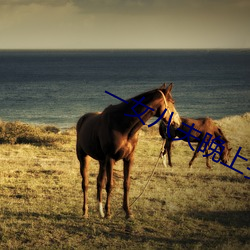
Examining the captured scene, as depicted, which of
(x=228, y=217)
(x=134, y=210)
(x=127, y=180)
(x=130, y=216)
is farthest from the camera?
(x=134, y=210)

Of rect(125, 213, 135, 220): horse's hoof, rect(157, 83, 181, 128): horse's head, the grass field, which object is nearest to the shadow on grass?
the grass field

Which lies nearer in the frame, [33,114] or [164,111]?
[164,111]

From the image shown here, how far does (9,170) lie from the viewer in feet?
48.5

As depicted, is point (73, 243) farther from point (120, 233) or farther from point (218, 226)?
point (218, 226)

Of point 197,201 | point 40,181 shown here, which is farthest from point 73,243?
point 40,181

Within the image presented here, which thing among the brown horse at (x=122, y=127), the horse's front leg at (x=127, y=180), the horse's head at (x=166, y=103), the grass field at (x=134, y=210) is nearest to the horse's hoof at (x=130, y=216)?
the horse's front leg at (x=127, y=180)

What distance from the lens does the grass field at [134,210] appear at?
25.7ft

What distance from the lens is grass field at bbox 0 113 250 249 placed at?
25.7 feet

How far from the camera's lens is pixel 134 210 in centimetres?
979

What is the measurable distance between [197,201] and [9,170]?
25.6 ft

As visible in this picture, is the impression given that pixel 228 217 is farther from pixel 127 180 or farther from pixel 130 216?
pixel 127 180

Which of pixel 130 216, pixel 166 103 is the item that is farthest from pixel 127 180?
pixel 166 103

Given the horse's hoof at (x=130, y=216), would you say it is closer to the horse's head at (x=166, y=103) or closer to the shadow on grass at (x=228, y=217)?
the shadow on grass at (x=228, y=217)

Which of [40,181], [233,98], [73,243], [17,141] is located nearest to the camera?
[73,243]
